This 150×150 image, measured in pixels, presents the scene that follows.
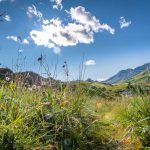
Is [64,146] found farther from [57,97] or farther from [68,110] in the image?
[57,97]

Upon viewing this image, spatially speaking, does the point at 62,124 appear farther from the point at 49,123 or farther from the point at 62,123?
the point at 49,123

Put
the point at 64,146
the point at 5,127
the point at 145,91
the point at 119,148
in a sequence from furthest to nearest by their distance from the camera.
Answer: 1. the point at 145,91
2. the point at 119,148
3. the point at 64,146
4. the point at 5,127

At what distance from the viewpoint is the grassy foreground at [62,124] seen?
611 centimetres

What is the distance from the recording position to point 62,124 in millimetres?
7250

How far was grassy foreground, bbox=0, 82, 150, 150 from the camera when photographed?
20.0 ft

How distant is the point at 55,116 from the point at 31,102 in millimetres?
801

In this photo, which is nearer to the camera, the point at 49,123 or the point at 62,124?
the point at 49,123

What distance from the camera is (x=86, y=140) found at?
7305 millimetres

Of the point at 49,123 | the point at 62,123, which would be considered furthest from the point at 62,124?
the point at 49,123

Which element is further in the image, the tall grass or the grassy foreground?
the grassy foreground

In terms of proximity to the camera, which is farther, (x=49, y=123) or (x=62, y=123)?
(x=62, y=123)

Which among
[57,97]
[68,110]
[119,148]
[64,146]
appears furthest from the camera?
[57,97]

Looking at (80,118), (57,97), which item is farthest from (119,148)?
(57,97)

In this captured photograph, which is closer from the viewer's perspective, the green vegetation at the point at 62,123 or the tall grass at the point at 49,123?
the tall grass at the point at 49,123
